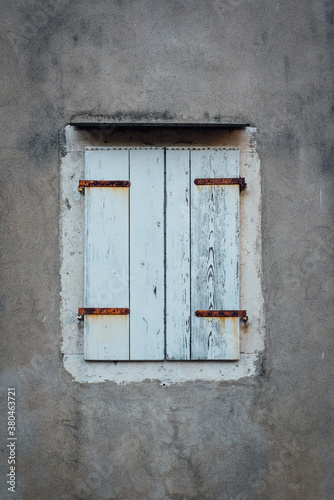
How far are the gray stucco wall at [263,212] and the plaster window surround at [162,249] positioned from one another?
7 centimetres

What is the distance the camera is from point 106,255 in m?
2.56

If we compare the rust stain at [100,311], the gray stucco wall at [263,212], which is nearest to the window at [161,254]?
the rust stain at [100,311]

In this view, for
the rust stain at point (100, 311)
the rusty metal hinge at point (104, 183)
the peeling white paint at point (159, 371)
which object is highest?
the rusty metal hinge at point (104, 183)

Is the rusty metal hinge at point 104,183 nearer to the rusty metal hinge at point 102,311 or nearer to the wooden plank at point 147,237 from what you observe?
the wooden plank at point 147,237

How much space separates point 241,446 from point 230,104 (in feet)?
7.58

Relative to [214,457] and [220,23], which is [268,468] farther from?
[220,23]

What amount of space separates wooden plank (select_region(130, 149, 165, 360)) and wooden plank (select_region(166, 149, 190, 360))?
0.05m

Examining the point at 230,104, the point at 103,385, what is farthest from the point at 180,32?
the point at 103,385

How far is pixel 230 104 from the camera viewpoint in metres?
2.62

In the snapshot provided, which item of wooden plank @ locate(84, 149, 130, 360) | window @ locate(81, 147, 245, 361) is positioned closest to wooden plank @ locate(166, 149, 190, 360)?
window @ locate(81, 147, 245, 361)

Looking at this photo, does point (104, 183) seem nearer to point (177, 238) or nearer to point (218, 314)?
point (177, 238)

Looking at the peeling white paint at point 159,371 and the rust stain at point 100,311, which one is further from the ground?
the rust stain at point 100,311

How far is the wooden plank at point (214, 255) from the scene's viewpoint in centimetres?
254

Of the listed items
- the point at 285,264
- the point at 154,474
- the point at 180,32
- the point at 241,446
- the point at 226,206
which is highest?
the point at 180,32
